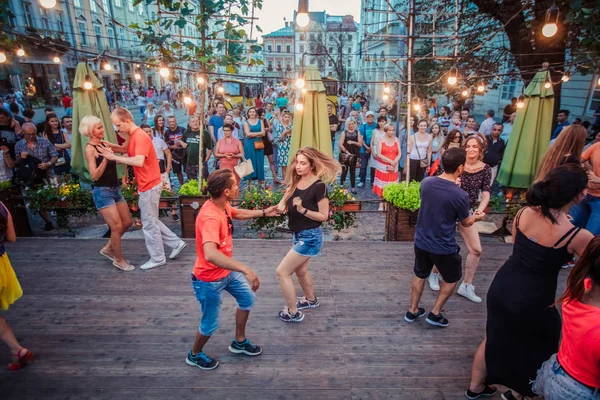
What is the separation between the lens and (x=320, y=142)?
6344mm

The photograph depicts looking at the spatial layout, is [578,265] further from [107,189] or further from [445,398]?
[107,189]

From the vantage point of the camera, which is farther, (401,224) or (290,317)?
(401,224)

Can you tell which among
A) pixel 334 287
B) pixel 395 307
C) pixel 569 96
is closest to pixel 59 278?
pixel 334 287

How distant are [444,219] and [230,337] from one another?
239 cm

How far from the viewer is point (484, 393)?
2900 millimetres

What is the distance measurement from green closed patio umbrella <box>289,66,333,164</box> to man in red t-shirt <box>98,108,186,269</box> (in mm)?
2384

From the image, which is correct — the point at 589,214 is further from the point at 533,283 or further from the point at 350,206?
the point at 350,206

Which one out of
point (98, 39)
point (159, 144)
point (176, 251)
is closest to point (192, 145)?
point (159, 144)

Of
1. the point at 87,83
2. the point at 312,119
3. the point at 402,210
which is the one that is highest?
the point at 87,83

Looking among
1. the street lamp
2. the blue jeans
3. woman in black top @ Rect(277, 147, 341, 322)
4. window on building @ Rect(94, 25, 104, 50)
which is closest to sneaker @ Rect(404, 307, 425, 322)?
woman in black top @ Rect(277, 147, 341, 322)

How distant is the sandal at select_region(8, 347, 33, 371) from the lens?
3.14 m

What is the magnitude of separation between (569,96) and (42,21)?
37.7 m

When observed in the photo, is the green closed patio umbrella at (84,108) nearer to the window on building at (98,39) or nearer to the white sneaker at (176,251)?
the white sneaker at (176,251)

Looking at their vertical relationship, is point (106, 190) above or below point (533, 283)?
above
